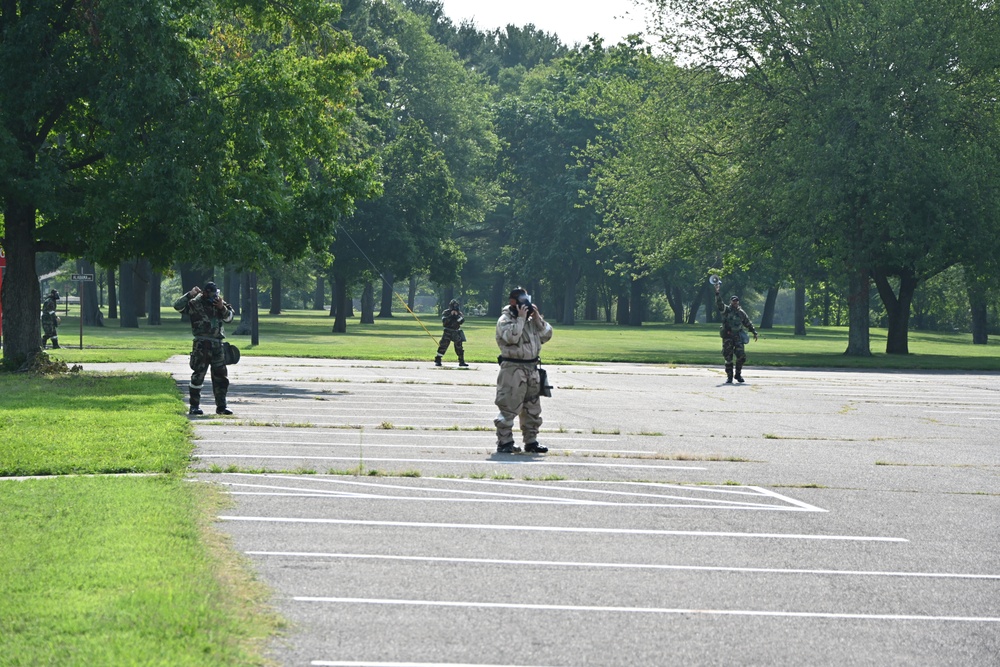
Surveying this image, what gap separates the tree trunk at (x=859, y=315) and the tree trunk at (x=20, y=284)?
29.5m

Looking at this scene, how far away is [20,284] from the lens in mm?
25000

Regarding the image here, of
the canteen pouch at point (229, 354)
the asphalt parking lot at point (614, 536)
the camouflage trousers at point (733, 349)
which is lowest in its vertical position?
A: the asphalt parking lot at point (614, 536)

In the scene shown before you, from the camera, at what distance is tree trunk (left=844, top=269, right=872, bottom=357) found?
1823 inches

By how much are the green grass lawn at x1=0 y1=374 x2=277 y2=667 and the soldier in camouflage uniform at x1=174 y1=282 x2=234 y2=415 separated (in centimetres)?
349

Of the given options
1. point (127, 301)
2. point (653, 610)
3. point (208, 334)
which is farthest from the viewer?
point (127, 301)

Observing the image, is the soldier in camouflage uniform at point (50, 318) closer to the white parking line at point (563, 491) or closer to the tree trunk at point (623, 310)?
the white parking line at point (563, 491)

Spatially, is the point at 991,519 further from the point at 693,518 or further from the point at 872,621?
the point at 872,621

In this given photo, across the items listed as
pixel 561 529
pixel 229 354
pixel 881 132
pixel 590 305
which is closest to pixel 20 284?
pixel 229 354

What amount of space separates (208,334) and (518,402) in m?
5.41

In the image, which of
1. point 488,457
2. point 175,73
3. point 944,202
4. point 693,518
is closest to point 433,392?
point 175,73

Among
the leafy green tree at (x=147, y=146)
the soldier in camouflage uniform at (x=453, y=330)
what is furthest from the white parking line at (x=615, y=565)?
the soldier in camouflage uniform at (x=453, y=330)

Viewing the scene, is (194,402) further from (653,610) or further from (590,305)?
(590,305)

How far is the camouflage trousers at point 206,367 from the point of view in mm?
17766

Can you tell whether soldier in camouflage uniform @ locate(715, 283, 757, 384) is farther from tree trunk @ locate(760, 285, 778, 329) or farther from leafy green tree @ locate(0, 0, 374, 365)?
tree trunk @ locate(760, 285, 778, 329)
